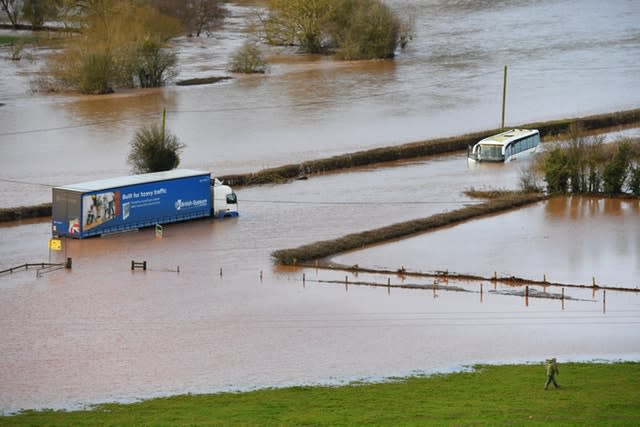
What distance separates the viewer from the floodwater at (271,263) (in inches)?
875

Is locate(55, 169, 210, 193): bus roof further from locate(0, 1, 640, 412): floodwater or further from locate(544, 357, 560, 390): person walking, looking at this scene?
locate(544, 357, 560, 390): person walking

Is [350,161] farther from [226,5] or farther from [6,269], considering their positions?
[226,5]

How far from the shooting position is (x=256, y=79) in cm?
6462

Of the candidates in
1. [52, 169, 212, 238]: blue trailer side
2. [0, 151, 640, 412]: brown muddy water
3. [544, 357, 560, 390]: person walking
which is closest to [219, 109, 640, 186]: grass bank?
[52, 169, 212, 238]: blue trailer side

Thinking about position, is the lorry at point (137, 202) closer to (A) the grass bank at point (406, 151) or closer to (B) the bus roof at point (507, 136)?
(A) the grass bank at point (406, 151)

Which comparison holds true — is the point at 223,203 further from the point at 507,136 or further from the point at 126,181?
the point at 507,136

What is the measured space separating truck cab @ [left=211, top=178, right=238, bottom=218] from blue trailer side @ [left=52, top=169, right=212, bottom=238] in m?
0.20

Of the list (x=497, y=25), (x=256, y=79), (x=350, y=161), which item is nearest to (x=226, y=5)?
(x=497, y=25)

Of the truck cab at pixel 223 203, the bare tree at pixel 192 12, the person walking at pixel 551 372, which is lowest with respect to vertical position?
the person walking at pixel 551 372

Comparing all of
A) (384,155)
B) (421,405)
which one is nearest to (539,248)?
(421,405)

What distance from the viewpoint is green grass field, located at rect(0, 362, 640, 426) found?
17.4 m

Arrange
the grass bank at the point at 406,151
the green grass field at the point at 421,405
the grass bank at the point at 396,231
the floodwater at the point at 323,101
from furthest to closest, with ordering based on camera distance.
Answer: the floodwater at the point at 323,101
the grass bank at the point at 406,151
the grass bank at the point at 396,231
the green grass field at the point at 421,405

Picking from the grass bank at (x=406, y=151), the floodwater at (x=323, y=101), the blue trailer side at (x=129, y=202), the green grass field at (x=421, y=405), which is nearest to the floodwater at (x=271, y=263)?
the floodwater at (x=323, y=101)

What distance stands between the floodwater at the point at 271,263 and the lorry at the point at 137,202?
19.1 inches
